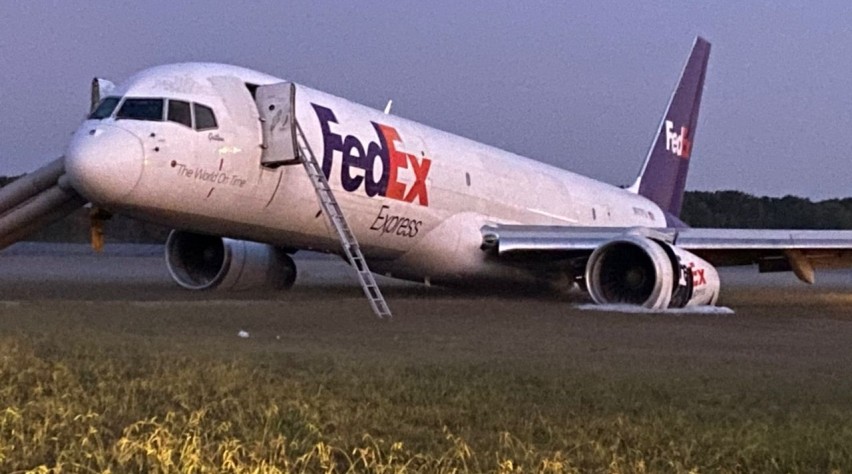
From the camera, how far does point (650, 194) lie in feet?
98.9

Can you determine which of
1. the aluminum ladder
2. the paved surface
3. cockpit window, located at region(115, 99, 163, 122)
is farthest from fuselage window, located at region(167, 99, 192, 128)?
the paved surface

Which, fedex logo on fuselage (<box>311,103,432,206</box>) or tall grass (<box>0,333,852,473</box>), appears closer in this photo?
tall grass (<box>0,333,852,473</box>)

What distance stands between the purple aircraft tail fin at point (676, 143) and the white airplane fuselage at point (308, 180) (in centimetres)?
835

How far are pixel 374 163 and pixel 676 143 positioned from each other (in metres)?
15.7

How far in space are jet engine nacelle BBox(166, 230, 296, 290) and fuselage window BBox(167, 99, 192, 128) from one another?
14.4ft

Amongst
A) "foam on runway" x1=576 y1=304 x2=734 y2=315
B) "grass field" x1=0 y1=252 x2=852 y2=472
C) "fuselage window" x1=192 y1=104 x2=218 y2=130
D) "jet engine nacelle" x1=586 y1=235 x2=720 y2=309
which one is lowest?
"foam on runway" x1=576 y1=304 x2=734 y2=315

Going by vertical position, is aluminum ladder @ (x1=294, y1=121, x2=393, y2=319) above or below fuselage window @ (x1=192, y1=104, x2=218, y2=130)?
below

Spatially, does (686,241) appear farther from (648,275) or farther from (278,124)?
(278,124)

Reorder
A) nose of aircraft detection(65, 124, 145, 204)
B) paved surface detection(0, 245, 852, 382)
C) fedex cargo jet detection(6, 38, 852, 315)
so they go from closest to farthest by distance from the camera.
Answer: paved surface detection(0, 245, 852, 382)
nose of aircraft detection(65, 124, 145, 204)
fedex cargo jet detection(6, 38, 852, 315)

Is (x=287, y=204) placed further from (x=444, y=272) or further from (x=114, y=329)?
(x=114, y=329)

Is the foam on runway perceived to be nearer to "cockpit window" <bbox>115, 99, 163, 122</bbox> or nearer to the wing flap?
the wing flap

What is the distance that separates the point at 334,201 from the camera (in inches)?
634

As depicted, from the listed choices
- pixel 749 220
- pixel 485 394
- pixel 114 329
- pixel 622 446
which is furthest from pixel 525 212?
pixel 749 220

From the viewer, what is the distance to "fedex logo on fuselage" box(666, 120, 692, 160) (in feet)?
100
